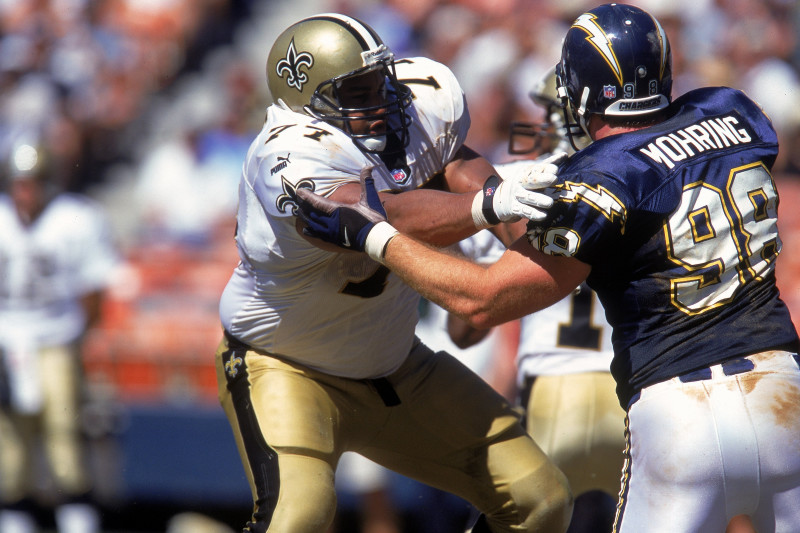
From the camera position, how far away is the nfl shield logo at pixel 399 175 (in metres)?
3.21

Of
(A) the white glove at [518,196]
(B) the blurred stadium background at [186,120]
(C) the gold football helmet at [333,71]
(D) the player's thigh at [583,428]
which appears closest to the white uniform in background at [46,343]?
(B) the blurred stadium background at [186,120]

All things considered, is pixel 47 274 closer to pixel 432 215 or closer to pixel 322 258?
pixel 322 258

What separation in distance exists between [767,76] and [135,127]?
5.28m

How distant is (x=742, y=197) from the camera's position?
255 cm

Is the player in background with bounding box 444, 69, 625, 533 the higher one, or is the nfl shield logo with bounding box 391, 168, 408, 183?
the nfl shield logo with bounding box 391, 168, 408, 183

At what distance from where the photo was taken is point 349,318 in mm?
3281

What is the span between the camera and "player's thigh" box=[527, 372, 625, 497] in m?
3.96

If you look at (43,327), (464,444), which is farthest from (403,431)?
(43,327)

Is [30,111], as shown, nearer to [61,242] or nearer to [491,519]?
[61,242]

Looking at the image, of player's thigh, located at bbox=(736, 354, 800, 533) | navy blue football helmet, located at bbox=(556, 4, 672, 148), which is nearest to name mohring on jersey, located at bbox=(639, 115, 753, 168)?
navy blue football helmet, located at bbox=(556, 4, 672, 148)

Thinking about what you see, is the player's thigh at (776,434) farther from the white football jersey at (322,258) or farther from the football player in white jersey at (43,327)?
the football player in white jersey at (43,327)

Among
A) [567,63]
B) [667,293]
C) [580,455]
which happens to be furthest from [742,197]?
[580,455]

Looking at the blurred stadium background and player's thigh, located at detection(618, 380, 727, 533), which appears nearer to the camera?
player's thigh, located at detection(618, 380, 727, 533)

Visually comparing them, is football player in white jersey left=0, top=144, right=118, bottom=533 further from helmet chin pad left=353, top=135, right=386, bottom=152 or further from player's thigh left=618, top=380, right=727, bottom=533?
player's thigh left=618, top=380, right=727, bottom=533
